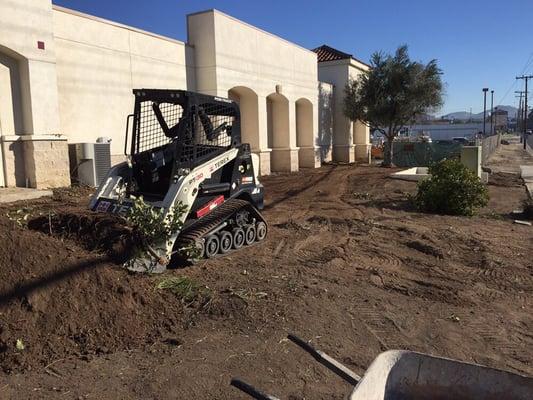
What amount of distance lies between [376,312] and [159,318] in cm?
233

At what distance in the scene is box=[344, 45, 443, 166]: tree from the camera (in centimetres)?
2689

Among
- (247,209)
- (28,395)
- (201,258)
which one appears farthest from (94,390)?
(247,209)

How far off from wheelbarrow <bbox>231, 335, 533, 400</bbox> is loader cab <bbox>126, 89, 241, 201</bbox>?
15.6 feet

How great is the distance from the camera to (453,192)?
1205 centimetres

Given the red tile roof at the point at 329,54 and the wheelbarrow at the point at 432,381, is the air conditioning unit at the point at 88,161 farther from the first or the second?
the red tile roof at the point at 329,54

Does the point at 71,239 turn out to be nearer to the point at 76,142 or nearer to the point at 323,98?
the point at 76,142

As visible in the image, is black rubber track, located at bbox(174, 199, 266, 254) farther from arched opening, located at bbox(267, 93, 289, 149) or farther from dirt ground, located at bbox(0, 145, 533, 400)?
arched opening, located at bbox(267, 93, 289, 149)

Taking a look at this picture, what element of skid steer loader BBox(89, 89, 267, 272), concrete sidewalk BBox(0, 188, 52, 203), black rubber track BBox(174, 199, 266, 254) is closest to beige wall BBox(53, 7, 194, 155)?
concrete sidewalk BBox(0, 188, 52, 203)

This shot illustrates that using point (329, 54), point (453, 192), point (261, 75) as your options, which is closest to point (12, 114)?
point (453, 192)

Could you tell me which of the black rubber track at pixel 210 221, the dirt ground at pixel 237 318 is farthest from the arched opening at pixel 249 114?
the dirt ground at pixel 237 318

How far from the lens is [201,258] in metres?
7.21

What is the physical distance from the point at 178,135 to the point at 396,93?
22.3 metres

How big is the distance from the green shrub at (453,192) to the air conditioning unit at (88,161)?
854cm

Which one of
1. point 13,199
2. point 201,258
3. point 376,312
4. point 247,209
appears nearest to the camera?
point 376,312
